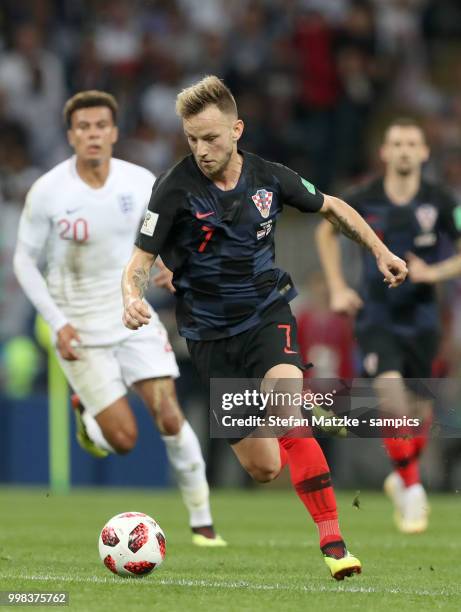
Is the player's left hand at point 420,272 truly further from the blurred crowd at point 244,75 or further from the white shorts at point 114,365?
the blurred crowd at point 244,75

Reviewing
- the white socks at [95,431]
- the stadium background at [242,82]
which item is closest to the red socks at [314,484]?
the white socks at [95,431]

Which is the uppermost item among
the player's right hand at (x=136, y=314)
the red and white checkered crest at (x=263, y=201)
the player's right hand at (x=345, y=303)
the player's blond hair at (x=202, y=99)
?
the player's blond hair at (x=202, y=99)

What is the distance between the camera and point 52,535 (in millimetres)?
9836

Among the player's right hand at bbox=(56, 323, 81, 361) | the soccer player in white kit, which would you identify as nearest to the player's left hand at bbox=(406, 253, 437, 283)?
the soccer player in white kit

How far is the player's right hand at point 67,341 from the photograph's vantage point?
8.93 m

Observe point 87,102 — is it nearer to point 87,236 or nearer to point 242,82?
point 87,236

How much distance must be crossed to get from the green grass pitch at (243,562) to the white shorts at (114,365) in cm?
92

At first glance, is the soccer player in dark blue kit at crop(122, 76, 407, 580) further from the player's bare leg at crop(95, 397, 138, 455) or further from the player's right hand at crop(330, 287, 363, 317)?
the player's right hand at crop(330, 287, 363, 317)

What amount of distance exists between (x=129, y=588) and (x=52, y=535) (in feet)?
11.0

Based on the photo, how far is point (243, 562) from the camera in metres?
7.99

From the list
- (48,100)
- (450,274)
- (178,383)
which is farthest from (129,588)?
(48,100)

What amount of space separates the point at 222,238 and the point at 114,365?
2400mm

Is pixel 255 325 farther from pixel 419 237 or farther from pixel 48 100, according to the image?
pixel 48 100

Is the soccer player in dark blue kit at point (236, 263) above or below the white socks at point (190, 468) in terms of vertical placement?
above
